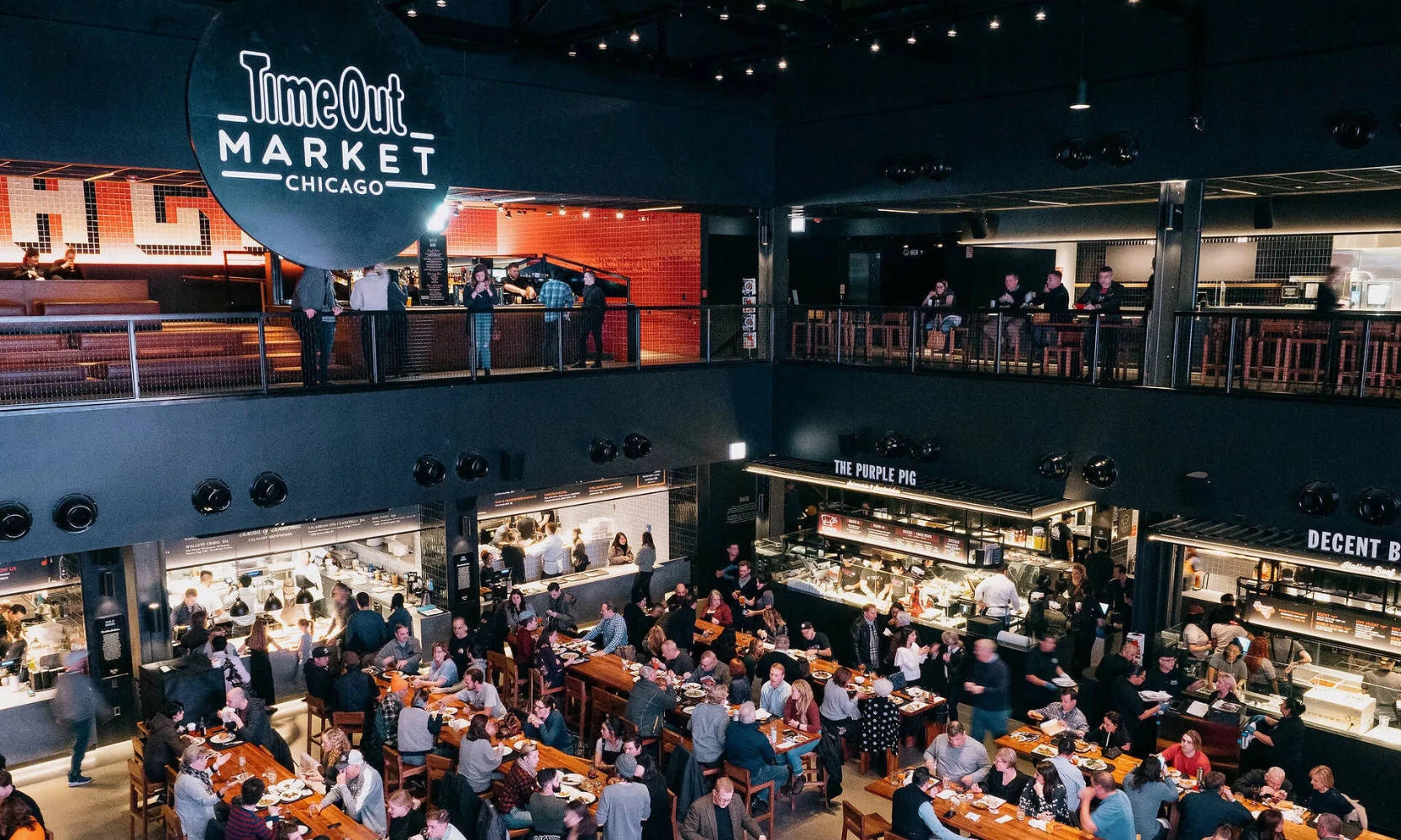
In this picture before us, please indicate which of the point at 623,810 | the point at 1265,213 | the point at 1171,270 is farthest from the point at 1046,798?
the point at 1265,213

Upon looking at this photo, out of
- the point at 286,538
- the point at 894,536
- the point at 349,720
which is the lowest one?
the point at 349,720

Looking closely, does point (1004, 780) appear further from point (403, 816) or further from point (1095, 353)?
point (1095, 353)

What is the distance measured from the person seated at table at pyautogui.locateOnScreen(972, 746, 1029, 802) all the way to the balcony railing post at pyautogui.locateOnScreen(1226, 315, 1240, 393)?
15.3ft

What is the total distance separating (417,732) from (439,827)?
248 cm

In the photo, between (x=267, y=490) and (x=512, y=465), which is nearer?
(x=267, y=490)

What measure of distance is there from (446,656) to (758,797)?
3844mm

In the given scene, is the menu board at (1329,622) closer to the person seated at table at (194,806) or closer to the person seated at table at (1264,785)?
the person seated at table at (1264,785)

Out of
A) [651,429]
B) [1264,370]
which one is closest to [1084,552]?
[1264,370]

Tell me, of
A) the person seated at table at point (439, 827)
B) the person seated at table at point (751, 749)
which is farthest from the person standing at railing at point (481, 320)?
the person seated at table at point (439, 827)

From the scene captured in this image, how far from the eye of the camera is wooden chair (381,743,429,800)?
1026 cm

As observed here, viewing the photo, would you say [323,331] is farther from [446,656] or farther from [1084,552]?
[1084,552]

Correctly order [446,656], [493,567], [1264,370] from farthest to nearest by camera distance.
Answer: [493,567] → [446,656] → [1264,370]

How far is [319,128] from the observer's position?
6.65 metres

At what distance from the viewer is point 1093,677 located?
40.3ft
